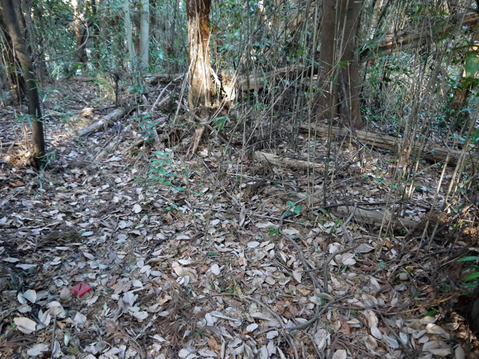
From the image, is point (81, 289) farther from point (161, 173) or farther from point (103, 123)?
point (103, 123)

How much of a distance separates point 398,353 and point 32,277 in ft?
6.83

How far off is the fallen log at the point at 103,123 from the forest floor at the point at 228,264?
882 millimetres

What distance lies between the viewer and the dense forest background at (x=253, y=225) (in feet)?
5.23

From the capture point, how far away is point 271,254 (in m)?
2.13

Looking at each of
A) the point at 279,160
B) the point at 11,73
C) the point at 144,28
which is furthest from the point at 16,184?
the point at 144,28

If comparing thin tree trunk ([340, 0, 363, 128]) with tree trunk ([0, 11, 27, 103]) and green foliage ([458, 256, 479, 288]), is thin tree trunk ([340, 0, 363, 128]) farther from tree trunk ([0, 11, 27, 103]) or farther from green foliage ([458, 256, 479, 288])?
tree trunk ([0, 11, 27, 103])

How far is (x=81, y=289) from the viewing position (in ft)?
6.01

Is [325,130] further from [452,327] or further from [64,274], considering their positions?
[64,274]

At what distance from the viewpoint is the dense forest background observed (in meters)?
1.59

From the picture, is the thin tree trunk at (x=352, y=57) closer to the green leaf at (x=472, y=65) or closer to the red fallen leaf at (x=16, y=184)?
the green leaf at (x=472, y=65)

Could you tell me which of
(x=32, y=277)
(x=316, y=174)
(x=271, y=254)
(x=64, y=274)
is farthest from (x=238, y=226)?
(x=32, y=277)

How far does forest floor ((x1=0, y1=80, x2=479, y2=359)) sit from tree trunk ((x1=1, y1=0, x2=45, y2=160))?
285 mm

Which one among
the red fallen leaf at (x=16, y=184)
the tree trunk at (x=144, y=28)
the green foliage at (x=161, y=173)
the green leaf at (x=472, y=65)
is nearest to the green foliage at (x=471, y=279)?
the green leaf at (x=472, y=65)

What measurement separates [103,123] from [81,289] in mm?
2867
